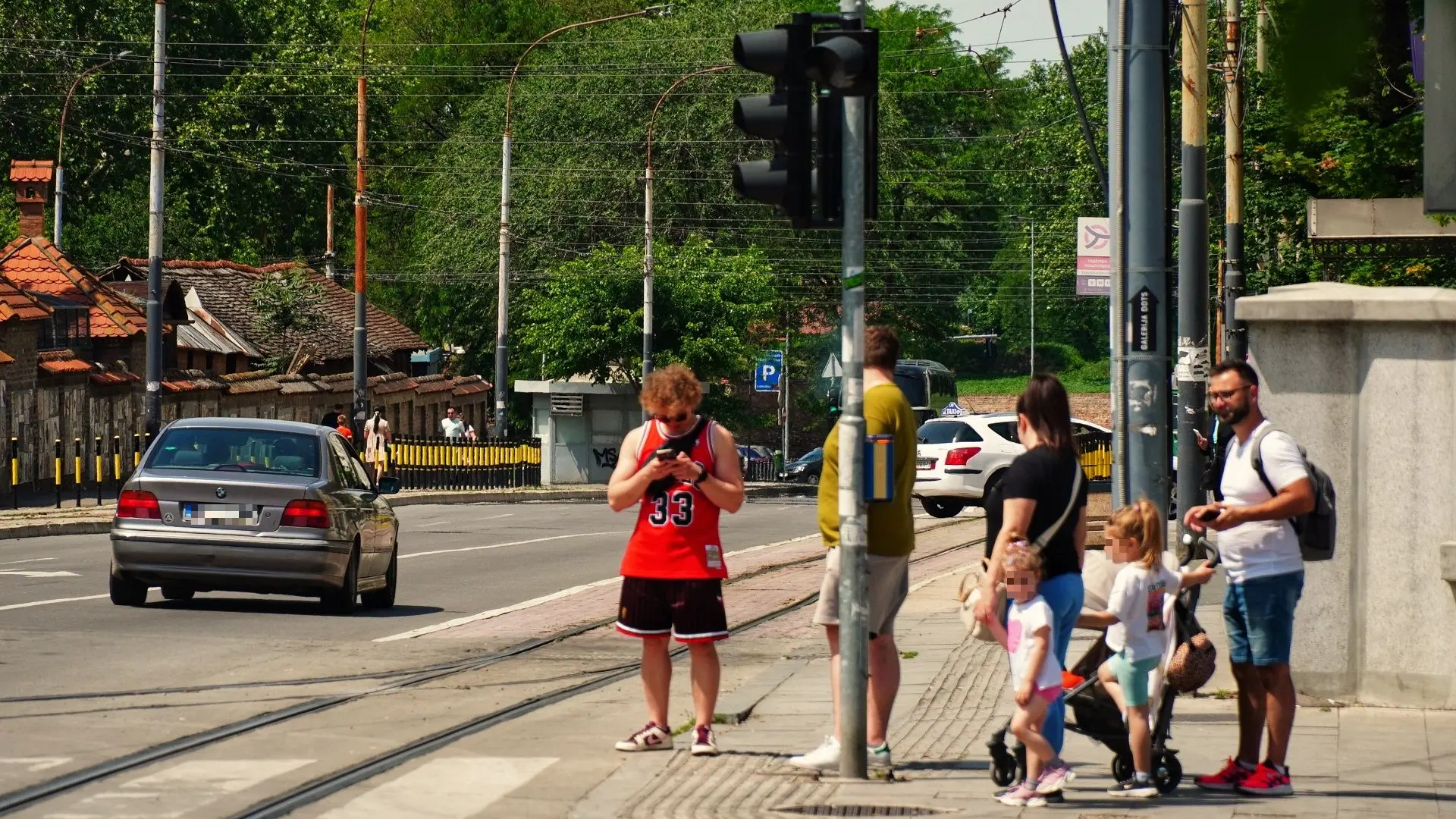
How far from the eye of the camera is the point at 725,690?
1092cm

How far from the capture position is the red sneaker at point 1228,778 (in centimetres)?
725

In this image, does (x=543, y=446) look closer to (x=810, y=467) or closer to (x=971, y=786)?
(x=810, y=467)

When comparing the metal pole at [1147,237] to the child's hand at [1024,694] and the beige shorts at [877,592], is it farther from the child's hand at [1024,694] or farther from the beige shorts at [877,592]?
the child's hand at [1024,694]

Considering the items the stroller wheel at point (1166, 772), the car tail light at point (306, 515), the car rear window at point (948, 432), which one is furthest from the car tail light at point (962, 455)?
the stroller wheel at point (1166, 772)

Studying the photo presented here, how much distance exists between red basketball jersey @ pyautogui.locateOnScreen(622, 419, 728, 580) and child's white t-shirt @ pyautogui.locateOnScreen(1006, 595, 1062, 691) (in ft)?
5.08

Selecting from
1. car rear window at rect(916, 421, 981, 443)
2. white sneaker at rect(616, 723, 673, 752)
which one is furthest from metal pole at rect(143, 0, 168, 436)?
white sneaker at rect(616, 723, 673, 752)

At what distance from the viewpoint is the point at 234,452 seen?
1523 centimetres

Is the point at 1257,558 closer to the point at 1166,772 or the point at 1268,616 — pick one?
the point at 1268,616

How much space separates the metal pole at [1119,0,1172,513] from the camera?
33.2ft

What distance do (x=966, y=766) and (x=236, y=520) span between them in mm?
8094

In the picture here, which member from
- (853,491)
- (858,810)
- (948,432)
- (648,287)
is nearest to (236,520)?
(853,491)

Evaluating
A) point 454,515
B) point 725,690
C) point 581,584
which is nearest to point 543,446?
point 454,515

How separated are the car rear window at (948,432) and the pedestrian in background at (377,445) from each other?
1361cm

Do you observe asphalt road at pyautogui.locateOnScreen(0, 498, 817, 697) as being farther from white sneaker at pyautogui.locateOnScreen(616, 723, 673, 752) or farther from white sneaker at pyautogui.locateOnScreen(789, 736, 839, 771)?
white sneaker at pyautogui.locateOnScreen(789, 736, 839, 771)
